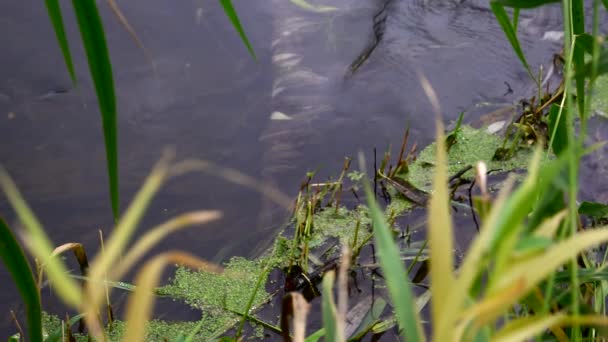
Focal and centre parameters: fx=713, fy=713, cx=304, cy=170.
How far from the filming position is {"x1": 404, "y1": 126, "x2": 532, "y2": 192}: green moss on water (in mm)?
1645

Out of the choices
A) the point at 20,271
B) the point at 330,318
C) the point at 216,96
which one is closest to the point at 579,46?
the point at 330,318

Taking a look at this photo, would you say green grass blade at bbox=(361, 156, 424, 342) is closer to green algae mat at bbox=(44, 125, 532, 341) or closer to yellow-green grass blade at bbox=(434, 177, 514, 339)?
yellow-green grass blade at bbox=(434, 177, 514, 339)

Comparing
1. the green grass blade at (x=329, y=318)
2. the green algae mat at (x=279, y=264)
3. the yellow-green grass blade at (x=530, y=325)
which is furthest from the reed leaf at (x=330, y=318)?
the green algae mat at (x=279, y=264)

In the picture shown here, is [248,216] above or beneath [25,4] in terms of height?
beneath

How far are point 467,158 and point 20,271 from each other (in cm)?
123

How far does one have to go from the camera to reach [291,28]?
2123 mm

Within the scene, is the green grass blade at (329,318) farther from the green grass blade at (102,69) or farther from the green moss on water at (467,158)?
the green moss on water at (467,158)

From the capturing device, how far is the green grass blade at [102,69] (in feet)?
2.02

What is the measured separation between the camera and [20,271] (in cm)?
69

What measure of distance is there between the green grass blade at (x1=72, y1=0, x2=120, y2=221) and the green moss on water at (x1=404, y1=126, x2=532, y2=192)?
3.49 feet

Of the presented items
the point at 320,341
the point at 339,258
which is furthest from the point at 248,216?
the point at 320,341

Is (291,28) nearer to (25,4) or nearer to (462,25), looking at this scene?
(462,25)

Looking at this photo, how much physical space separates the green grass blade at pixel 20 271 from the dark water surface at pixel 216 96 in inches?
24.8

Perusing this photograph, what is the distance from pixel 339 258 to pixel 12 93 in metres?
0.98
